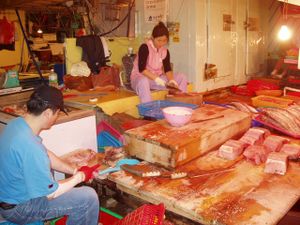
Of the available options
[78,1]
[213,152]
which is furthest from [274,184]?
[78,1]

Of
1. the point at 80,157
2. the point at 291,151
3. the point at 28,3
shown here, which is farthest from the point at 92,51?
the point at 291,151

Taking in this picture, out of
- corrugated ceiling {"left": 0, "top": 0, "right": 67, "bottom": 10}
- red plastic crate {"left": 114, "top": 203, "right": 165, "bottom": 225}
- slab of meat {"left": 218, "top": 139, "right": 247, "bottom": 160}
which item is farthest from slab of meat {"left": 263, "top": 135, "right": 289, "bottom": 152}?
corrugated ceiling {"left": 0, "top": 0, "right": 67, "bottom": 10}

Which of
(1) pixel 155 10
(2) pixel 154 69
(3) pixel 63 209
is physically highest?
(1) pixel 155 10

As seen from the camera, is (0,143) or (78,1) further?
(78,1)

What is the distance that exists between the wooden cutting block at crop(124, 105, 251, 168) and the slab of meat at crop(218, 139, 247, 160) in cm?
12

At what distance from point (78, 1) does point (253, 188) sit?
7072 millimetres

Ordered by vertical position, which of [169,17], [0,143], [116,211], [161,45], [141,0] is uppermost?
[141,0]

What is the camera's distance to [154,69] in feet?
19.4

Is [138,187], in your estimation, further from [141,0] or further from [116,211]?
[141,0]

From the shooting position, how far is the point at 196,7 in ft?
20.9

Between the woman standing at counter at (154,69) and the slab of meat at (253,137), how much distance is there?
2186mm

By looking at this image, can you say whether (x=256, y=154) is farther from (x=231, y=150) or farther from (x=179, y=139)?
(x=179, y=139)

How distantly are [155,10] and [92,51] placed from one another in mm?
1683

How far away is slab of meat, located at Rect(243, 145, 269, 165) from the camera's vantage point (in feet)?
9.62
